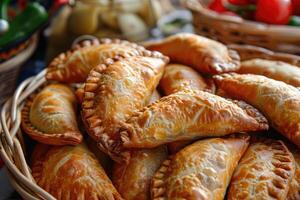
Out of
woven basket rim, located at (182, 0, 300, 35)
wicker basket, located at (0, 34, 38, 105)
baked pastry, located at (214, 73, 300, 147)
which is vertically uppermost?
baked pastry, located at (214, 73, 300, 147)

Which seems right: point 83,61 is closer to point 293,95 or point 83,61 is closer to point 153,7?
point 293,95

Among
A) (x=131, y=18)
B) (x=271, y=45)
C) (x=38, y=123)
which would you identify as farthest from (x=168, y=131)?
(x=131, y=18)

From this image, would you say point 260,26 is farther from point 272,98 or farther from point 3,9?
point 3,9

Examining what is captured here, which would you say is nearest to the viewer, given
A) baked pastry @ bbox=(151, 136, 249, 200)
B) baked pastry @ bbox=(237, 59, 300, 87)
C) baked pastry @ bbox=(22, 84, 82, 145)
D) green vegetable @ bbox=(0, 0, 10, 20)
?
baked pastry @ bbox=(151, 136, 249, 200)

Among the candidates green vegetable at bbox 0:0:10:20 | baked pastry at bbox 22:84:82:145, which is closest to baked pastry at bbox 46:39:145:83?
baked pastry at bbox 22:84:82:145

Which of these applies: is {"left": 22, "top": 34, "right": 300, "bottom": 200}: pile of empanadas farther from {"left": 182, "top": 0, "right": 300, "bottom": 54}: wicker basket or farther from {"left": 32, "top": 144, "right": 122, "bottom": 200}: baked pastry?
{"left": 182, "top": 0, "right": 300, "bottom": 54}: wicker basket

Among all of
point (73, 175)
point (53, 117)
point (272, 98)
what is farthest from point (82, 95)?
point (272, 98)
